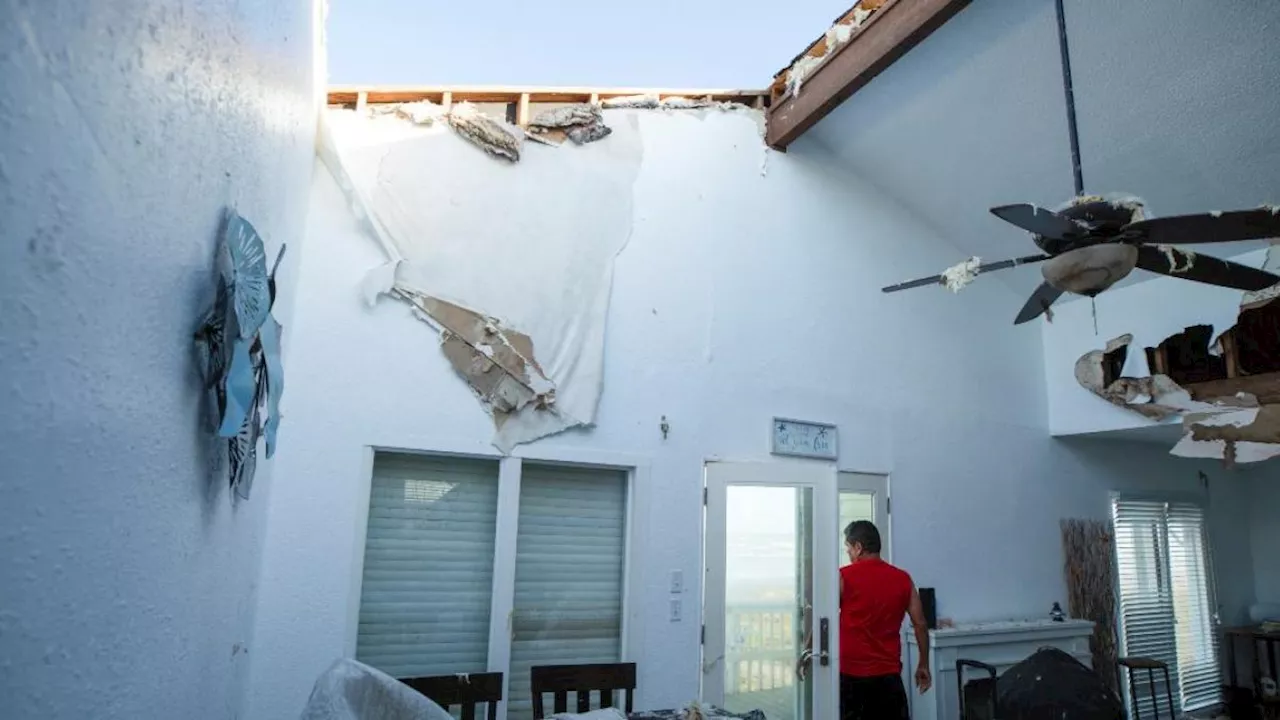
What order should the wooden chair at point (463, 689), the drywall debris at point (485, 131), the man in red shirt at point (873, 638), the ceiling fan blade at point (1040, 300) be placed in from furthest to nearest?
the drywall debris at point (485, 131) < the man in red shirt at point (873, 638) < the ceiling fan blade at point (1040, 300) < the wooden chair at point (463, 689)

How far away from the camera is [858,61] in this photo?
4246mm

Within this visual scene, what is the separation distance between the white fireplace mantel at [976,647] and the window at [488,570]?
2.15m

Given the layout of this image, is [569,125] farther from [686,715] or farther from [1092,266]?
[686,715]

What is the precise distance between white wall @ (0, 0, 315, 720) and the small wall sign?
10.6 feet

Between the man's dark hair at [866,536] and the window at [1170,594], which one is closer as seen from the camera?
the man's dark hair at [866,536]

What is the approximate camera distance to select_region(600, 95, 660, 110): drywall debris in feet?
14.5

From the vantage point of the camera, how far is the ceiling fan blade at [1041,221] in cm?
253

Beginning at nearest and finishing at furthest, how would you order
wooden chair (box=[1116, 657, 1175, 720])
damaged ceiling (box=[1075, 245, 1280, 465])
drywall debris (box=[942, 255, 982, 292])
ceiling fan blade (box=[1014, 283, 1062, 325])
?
drywall debris (box=[942, 255, 982, 292])
ceiling fan blade (box=[1014, 283, 1062, 325])
damaged ceiling (box=[1075, 245, 1280, 465])
wooden chair (box=[1116, 657, 1175, 720])

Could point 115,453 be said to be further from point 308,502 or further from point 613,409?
point 613,409

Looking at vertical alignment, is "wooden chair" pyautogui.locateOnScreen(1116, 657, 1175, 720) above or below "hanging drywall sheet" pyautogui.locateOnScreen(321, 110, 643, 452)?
below

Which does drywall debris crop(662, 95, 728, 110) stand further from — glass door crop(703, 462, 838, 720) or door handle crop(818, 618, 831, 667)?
door handle crop(818, 618, 831, 667)

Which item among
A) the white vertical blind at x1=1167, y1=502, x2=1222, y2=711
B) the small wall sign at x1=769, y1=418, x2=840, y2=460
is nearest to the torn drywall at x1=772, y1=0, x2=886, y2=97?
the small wall sign at x1=769, y1=418, x2=840, y2=460

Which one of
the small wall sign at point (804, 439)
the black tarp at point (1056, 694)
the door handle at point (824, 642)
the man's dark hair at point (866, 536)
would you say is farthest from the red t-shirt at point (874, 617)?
the small wall sign at point (804, 439)

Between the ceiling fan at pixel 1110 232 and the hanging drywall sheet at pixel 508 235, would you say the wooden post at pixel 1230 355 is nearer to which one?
the ceiling fan at pixel 1110 232
